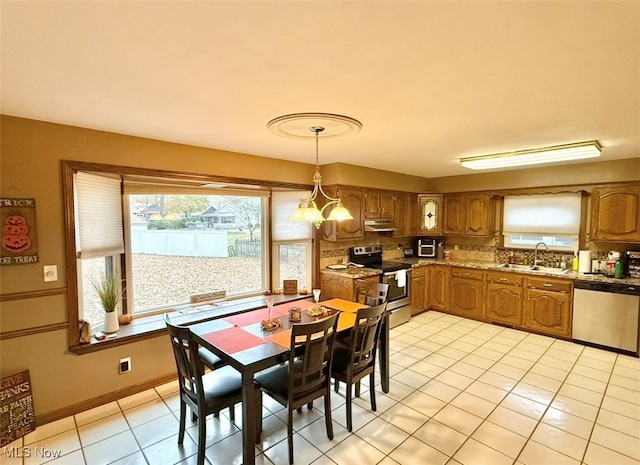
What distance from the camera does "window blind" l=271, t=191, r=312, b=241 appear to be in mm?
4328

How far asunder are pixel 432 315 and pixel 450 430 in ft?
10.1

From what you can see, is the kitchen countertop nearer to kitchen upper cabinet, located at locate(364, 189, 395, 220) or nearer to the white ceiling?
kitchen upper cabinet, located at locate(364, 189, 395, 220)

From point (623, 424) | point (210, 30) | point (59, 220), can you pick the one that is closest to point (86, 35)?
point (210, 30)

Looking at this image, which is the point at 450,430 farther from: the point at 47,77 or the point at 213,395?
the point at 47,77

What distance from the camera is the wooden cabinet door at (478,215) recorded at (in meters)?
5.35

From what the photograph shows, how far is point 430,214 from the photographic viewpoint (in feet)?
19.3

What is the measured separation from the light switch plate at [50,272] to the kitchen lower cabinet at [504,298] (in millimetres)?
5423

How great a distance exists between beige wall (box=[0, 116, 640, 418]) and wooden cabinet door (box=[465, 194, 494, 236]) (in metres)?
4.69

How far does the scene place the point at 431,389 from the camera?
3.11 meters

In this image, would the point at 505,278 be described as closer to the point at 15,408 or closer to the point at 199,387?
the point at 199,387

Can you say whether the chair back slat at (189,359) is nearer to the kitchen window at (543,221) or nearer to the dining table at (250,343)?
the dining table at (250,343)

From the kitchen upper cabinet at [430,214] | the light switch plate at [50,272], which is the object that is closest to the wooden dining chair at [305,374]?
the light switch plate at [50,272]

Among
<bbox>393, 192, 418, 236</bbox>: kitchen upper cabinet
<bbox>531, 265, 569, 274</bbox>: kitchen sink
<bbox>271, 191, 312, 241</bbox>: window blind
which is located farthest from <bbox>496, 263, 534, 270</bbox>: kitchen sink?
<bbox>271, 191, 312, 241</bbox>: window blind

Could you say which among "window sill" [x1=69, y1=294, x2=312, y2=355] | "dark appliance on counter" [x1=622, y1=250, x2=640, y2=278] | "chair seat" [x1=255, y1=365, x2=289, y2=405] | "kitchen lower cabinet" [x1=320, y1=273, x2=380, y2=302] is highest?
"dark appliance on counter" [x1=622, y1=250, x2=640, y2=278]
